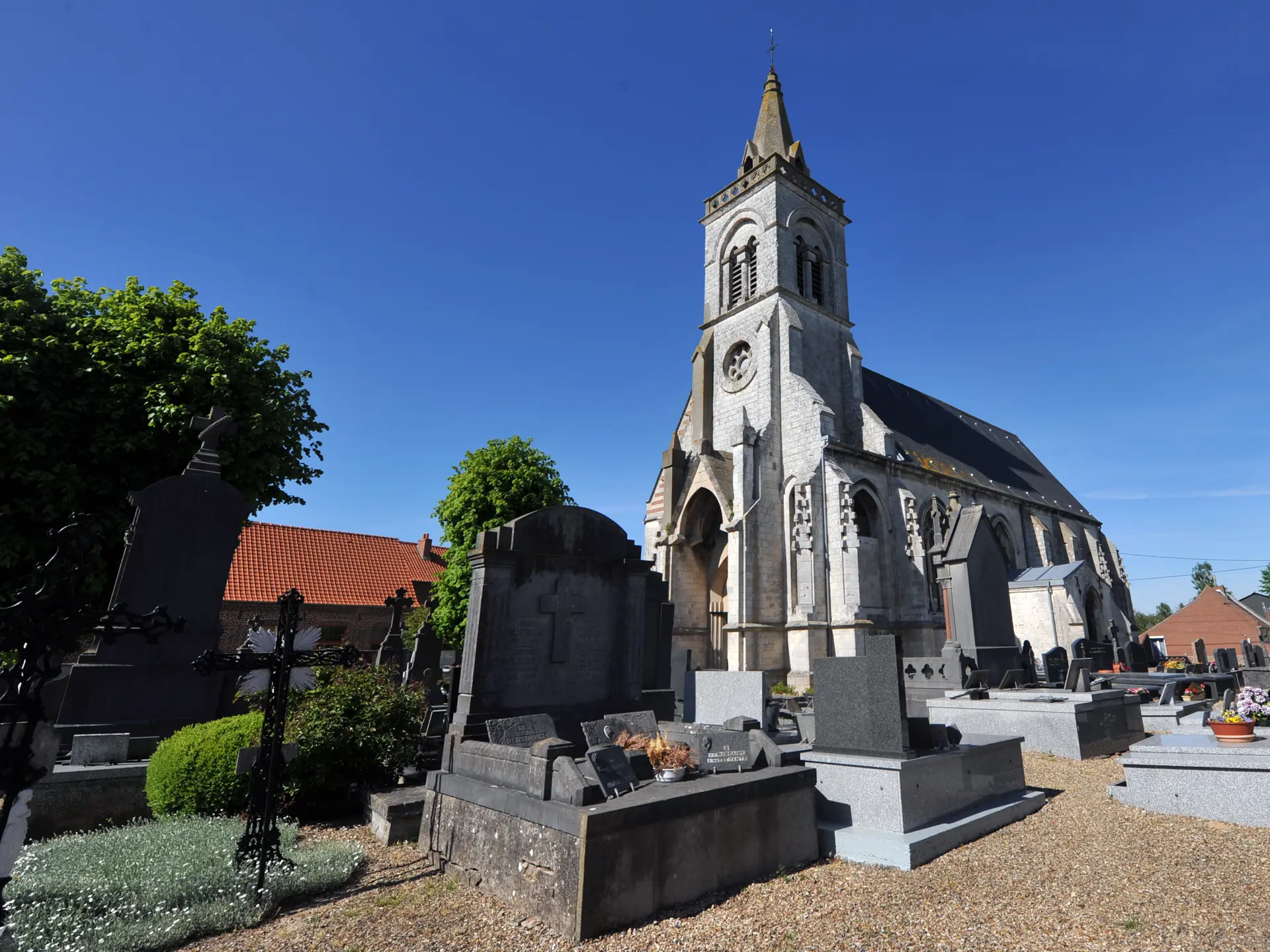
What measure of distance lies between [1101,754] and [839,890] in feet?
24.7

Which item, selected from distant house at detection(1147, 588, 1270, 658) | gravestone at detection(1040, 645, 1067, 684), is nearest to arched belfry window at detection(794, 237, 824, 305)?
gravestone at detection(1040, 645, 1067, 684)

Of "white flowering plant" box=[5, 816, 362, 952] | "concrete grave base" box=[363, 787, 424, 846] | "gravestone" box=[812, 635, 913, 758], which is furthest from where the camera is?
"concrete grave base" box=[363, 787, 424, 846]

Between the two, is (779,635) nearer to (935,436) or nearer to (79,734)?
(935,436)

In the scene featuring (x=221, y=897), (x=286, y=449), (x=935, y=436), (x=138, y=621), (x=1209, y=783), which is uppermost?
(x=935, y=436)

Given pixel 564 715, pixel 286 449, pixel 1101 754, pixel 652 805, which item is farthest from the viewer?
pixel 286 449

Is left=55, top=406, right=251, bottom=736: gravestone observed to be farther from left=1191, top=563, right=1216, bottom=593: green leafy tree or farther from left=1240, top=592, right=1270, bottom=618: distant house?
left=1191, top=563, right=1216, bottom=593: green leafy tree

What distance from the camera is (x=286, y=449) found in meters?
12.8

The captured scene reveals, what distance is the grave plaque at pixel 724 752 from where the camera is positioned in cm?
573

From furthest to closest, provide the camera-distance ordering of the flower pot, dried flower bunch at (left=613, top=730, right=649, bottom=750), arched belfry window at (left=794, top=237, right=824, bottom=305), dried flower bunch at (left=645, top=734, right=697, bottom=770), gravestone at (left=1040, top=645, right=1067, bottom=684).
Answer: arched belfry window at (left=794, top=237, right=824, bottom=305), gravestone at (left=1040, top=645, right=1067, bottom=684), the flower pot, dried flower bunch at (left=613, top=730, right=649, bottom=750), dried flower bunch at (left=645, top=734, right=697, bottom=770)

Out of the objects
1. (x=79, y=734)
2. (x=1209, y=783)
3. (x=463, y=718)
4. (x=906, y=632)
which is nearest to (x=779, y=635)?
(x=906, y=632)

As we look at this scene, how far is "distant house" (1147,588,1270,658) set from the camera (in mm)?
40250

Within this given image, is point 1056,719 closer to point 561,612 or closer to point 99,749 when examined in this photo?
point 561,612

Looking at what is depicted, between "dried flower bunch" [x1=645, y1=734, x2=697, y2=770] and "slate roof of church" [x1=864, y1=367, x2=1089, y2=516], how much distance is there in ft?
68.6

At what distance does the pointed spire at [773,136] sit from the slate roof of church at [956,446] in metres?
10.4
